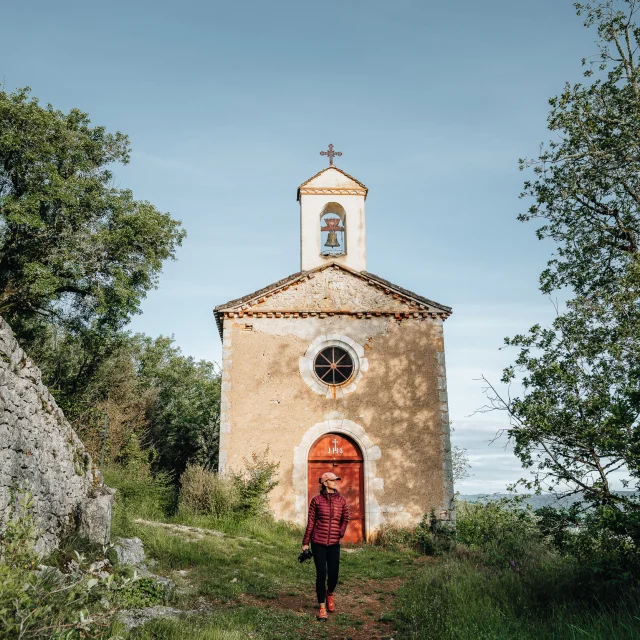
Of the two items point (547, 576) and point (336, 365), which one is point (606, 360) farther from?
point (336, 365)

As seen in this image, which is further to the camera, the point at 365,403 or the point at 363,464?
the point at 365,403

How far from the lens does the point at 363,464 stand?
14.8 metres

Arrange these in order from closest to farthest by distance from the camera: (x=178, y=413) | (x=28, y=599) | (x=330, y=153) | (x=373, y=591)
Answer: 1. (x=28, y=599)
2. (x=373, y=591)
3. (x=330, y=153)
4. (x=178, y=413)

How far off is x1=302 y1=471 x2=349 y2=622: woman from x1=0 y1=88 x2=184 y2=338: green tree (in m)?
11.4

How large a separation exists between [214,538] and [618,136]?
11.6 metres

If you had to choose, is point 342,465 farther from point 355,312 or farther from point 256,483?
point 355,312

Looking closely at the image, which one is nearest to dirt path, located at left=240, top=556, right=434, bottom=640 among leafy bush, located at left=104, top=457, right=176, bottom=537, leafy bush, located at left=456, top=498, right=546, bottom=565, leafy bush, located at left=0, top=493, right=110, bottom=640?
leafy bush, located at left=456, top=498, right=546, bottom=565

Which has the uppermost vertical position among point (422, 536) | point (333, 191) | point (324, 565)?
point (333, 191)

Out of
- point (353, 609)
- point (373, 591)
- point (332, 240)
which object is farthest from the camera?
point (332, 240)

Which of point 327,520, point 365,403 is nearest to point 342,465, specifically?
point 365,403

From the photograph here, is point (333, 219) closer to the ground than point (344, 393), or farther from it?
farther from it

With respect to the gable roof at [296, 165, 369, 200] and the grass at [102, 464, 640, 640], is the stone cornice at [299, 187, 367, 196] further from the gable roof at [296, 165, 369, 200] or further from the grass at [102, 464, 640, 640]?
the grass at [102, 464, 640, 640]

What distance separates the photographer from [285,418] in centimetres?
1490

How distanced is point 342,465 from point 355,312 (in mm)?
4025
